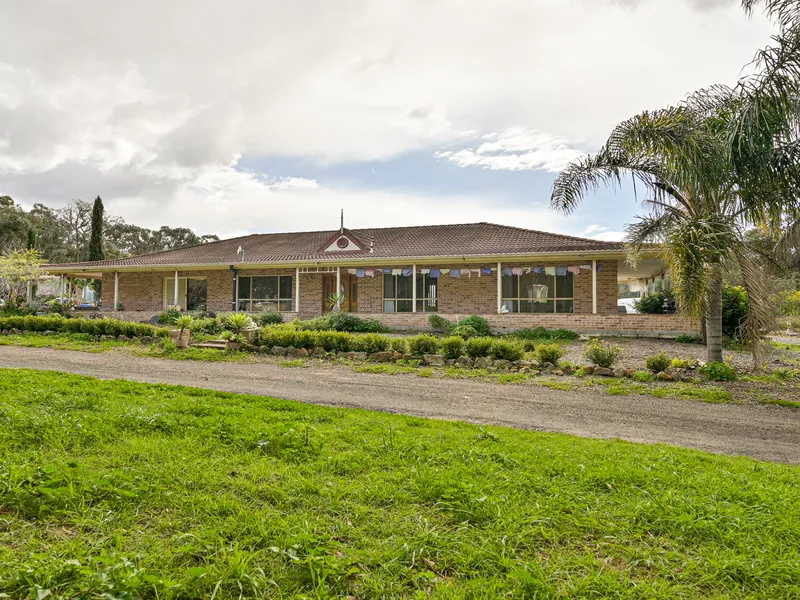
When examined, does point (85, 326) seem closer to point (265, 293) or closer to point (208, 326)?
point (208, 326)

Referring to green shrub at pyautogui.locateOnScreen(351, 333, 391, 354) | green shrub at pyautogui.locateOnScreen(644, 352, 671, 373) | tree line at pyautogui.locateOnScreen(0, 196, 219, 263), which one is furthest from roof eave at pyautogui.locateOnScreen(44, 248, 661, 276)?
tree line at pyautogui.locateOnScreen(0, 196, 219, 263)

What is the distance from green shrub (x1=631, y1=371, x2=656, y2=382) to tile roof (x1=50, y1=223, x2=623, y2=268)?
7973 millimetres

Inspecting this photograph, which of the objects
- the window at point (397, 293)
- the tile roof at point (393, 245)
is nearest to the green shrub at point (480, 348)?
the tile roof at point (393, 245)

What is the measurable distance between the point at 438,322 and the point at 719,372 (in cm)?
953

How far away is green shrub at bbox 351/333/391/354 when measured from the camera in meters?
11.2

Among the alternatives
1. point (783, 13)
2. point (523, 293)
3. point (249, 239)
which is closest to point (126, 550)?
point (783, 13)

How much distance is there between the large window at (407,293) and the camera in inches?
755

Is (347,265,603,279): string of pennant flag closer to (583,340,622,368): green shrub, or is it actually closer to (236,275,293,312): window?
(236,275,293,312): window

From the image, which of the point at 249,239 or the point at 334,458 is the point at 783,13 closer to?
the point at 334,458

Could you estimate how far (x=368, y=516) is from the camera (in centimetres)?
267

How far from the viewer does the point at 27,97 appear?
10766 mm

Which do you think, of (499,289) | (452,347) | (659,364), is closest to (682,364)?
(659,364)

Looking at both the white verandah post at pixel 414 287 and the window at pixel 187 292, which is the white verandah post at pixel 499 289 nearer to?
the white verandah post at pixel 414 287

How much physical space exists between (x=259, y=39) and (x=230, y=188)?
14.2 meters
